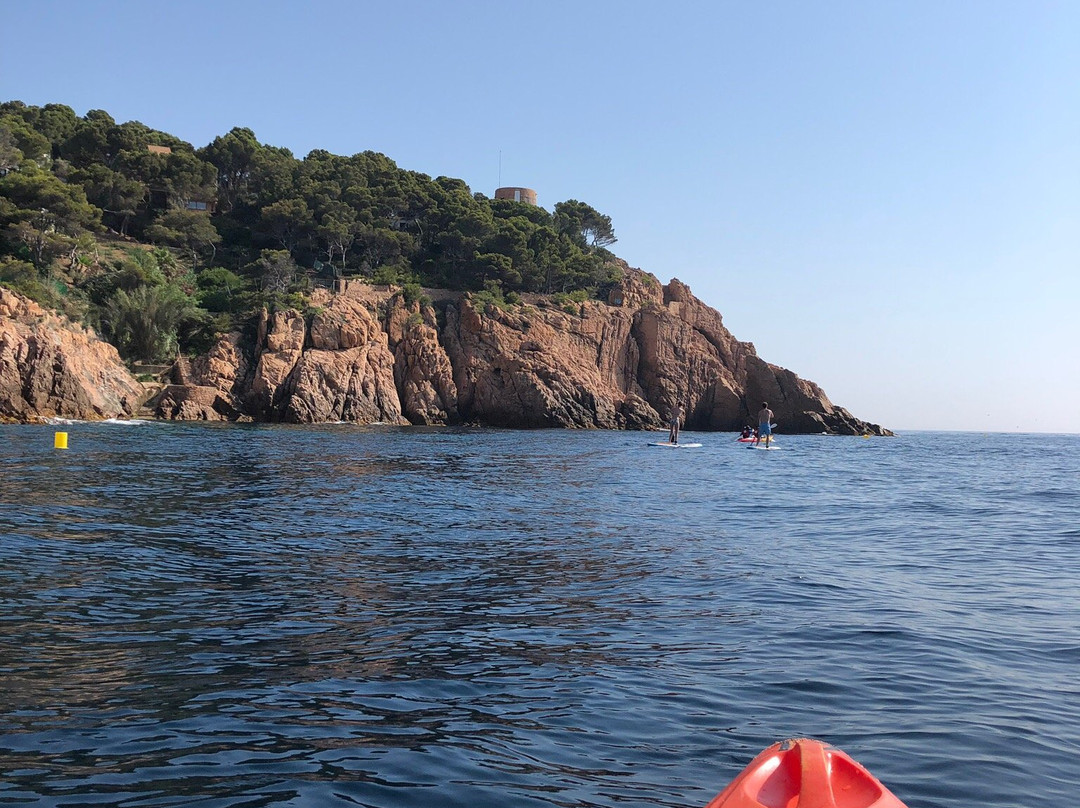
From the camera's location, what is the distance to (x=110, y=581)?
31.5ft

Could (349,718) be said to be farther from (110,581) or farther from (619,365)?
(619,365)

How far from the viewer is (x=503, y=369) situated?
228ft

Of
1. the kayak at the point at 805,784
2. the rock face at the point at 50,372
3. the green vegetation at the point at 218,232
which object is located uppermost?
the green vegetation at the point at 218,232

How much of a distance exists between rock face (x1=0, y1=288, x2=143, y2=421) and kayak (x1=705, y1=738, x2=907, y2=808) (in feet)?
149

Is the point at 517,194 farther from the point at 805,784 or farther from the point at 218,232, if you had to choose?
the point at 805,784

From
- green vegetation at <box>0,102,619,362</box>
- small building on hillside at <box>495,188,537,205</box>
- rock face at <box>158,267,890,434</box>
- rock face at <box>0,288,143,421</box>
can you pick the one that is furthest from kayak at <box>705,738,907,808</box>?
small building on hillside at <box>495,188,537,205</box>

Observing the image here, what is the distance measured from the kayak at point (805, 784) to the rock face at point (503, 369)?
174 ft

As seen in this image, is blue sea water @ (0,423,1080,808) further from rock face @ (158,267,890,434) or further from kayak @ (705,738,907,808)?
rock face @ (158,267,890,434)

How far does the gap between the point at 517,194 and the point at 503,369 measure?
1695 inches

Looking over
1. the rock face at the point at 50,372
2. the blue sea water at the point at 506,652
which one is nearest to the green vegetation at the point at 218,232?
the rock face at the point at 50,372

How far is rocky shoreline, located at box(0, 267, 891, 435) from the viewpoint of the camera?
47.1 metres

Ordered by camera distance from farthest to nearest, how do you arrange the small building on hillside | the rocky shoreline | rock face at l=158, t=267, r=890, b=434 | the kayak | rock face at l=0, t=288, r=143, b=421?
the small building on hillside, rock face at l=158, t=267, r=890, b=434, the rocky shoreline, rock face at l=0, t=288, r=143, b=421, the kayak

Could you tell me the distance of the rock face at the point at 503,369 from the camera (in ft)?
193

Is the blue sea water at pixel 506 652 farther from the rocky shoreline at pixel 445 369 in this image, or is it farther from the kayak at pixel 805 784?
the rocky shoreline at pixel 445 369
